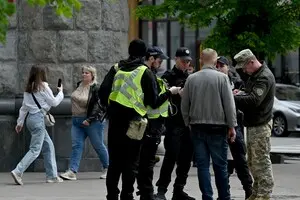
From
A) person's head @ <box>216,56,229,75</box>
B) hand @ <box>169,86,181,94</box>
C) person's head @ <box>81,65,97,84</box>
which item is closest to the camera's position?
hand @ <box>169,86,181,94</box>

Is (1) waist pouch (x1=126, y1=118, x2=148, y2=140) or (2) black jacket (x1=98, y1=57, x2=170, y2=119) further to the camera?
(2) black jacket (x1=98, y1=57, x2=170, y2=119)

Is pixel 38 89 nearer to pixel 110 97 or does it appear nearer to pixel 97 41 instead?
pixel 97 41

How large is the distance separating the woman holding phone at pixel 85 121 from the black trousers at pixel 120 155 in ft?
12.2

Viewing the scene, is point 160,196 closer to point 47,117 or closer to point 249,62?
point 249,62

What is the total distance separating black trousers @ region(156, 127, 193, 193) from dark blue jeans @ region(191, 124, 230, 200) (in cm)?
107

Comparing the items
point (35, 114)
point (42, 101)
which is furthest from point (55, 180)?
point (42, 101)

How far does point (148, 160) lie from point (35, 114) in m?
2.93

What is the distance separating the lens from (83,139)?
15.3m

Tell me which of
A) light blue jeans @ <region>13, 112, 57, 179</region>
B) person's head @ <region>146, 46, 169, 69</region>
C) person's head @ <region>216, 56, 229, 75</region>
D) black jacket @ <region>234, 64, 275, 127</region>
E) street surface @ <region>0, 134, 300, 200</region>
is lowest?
street surface @ <region>0, 134, 300, 200</region>

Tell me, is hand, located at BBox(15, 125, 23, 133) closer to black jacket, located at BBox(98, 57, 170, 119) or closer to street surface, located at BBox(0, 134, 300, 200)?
street surface, located at BBox(0, 134, 300, 200)

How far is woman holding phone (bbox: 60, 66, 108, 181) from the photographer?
15.1m

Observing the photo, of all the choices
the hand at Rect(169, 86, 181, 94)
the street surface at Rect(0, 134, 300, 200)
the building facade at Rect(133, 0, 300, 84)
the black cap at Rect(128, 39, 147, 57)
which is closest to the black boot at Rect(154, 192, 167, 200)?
the street surface at Rect(0, 134, 300, 200)

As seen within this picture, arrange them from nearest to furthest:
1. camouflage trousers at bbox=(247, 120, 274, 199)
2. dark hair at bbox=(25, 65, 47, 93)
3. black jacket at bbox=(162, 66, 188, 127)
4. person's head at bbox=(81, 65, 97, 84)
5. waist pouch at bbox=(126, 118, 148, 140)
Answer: waist pouch at bbox=(126, 118, 148, 140)
camouflage trousers at bbox=(247, 120, 274, 199)
black jacket at bbox=(162, 66, 188, 127)
dark hair at bbox=(25, 65, 47, 93)
person's head at bbox=(81, 65, 97, 84)

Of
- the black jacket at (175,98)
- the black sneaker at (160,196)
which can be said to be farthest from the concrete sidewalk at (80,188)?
the black jacket at (175,98)
